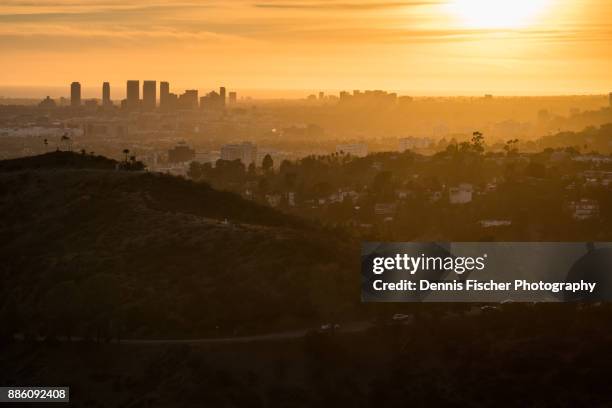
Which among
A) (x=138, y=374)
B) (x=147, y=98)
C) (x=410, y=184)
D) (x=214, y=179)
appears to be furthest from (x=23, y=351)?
(x=147, y=98)

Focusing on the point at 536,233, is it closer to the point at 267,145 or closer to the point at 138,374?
the point at 138,374

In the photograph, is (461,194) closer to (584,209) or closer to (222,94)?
(584,209)

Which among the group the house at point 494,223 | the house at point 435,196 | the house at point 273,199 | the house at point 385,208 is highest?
the house at point 435,196

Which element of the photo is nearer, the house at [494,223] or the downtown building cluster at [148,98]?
the house at [494,223]

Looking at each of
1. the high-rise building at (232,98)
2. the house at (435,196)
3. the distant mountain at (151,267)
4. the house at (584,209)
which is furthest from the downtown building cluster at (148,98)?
the distant mountain at (151,267)

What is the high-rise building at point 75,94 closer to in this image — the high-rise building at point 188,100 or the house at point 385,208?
the high-rise building at point 188,100

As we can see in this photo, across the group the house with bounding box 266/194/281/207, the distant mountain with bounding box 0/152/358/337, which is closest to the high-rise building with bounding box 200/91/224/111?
the house with bounding box 266/194/281/207

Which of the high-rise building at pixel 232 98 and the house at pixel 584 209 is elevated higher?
the high-rise building at pixel 232 98

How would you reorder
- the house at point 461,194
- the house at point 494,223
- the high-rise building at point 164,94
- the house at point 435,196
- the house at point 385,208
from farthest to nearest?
the high-rise building at point 164,94
the house at point 435,196
the house at point 461,194
the house at point 385,208
the house at point 494,223
